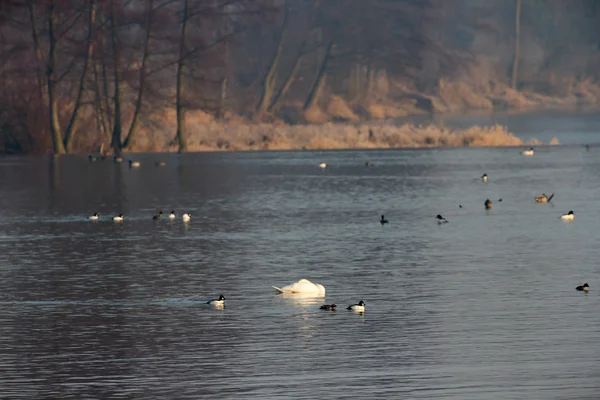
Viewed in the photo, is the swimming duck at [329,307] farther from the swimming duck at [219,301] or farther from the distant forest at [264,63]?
the distant forest at [264,63]

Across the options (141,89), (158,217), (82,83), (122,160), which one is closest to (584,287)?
(158,217)

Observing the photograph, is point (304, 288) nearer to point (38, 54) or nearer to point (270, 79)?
point (38, 54)

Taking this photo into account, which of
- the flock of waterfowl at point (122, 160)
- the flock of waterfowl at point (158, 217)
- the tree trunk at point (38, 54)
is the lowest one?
the flock of waterfowl at point (158, 217)

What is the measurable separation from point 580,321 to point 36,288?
871 centimetres

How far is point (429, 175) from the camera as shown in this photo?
5466 cm

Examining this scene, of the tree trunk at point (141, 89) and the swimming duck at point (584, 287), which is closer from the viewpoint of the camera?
the swimming duck at point (584, 287)

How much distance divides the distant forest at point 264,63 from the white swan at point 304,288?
44002 mm

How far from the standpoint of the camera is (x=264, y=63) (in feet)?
336

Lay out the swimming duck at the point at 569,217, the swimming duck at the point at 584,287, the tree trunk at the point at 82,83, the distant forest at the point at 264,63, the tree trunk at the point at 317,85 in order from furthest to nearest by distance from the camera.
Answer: the tree trunk at the point at 317,85
the distant forest at the point at 264,63
the tree trunk at the point at 82,83
the swimming duck at the point at 569,217
the swimming duck at the point at 584,287

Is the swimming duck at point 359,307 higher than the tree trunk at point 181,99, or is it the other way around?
the tree trunk at point 181,99

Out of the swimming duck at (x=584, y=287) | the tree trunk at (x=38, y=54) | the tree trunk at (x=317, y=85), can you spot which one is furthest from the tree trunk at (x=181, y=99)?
the swimming duck at (x=584, y=287)

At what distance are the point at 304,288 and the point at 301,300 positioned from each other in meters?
0.27

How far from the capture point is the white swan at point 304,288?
22.2m

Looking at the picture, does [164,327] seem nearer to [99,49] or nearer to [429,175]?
[429,175]
